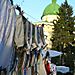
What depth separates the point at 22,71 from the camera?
287 inches

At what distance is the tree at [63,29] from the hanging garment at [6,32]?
24.7 m

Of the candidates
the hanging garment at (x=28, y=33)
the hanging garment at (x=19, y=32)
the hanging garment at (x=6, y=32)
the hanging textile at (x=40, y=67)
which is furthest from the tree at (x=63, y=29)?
the hanging garment at (x=6, y=32)

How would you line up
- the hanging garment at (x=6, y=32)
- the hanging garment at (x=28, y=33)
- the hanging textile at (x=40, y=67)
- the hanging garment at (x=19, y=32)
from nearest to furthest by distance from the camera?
the hanging garment at (x=6, y=32)
the hanging garment at (x=19, y=32)
the hanging garment at (x=28, y=33)
the hanging textile at (x=40, y=67)

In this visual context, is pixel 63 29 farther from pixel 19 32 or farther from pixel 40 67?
pixel 19 32

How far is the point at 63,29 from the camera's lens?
105 ft

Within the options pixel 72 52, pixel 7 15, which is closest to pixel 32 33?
pixel 7 15

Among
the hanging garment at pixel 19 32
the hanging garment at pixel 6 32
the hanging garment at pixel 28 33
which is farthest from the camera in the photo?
the hanging garment at pixel 28 33

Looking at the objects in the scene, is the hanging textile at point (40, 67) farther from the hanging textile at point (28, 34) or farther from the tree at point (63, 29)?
the tree at point (63, 29)

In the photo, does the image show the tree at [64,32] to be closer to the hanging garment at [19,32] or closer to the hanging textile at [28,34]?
the hanging textile at [28,34]

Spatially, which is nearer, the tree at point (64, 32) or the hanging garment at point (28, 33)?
the hanging garment at point (28, 33)

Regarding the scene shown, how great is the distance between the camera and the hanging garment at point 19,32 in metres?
6.47

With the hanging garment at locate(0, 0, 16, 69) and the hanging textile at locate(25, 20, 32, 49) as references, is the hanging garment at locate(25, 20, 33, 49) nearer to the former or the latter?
the hanging textile at locate(25, 20, 32, 49)

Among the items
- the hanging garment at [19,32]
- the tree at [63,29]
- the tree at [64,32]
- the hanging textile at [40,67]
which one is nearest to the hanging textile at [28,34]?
the hanging garment at [19,32]

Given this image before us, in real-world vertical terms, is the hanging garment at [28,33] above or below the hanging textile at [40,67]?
above
